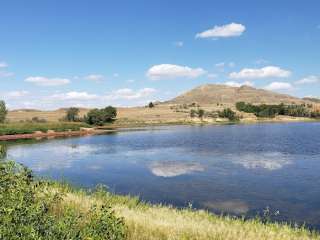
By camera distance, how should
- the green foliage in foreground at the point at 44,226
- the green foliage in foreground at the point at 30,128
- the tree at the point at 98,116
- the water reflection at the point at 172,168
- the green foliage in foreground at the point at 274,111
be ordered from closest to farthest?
1. the green foliage in foreground at the point at 44,226
2. the water reflection at the point at 172,168
3. the green foliage in foreground at the point at 30,128
4. the tree at the point at 98,116
5. the green foliage in foreground at the point at 274,111

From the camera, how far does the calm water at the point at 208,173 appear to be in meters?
28.2

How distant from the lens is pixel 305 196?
97.2 ft

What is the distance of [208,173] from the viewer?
133 ft

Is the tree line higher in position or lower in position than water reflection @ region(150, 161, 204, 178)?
higher

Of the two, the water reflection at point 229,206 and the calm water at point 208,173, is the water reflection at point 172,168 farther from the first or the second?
the water reflection at point 229,206

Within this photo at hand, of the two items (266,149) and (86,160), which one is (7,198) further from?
(266,149)

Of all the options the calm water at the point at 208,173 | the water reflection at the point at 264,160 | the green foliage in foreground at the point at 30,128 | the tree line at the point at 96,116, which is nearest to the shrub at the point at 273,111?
the tree line at the point at 96,116

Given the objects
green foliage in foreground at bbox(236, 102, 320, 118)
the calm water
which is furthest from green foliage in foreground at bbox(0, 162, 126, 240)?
green foliage in foreground at bbox(236, 102, 320, 118)

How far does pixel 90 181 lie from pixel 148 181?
530cm

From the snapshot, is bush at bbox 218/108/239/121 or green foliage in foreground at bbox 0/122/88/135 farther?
bush at bbox 218/108/239/121

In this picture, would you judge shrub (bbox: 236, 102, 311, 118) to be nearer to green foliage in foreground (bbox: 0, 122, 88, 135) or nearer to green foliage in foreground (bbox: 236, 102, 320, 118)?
green foliage in foreground (bbox: 236, 102, 320, 118)

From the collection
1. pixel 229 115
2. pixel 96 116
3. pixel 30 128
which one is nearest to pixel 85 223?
pixel 30 128

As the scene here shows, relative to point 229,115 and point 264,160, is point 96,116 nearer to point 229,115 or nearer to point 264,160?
point 229,115

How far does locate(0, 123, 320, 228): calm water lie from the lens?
28234mm
